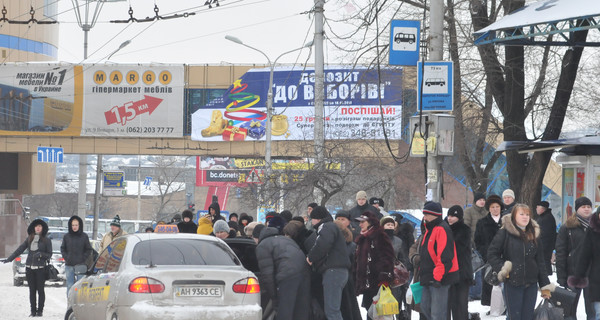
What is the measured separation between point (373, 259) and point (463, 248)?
1097 mm

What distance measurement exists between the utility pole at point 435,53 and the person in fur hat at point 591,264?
2.99 meters

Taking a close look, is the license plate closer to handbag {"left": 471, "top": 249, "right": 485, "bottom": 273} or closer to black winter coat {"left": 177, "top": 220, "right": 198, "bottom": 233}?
handbag {"left": 471, "top": 249, "right": 485, "bottom": 273}

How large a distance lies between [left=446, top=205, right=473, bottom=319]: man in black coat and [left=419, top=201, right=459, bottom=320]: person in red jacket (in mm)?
737

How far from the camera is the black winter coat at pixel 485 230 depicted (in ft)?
47.3

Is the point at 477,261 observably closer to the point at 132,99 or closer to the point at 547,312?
the point at 547,312

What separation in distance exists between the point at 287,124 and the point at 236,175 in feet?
80.9

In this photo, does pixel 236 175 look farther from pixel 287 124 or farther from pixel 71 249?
pixel 71 249

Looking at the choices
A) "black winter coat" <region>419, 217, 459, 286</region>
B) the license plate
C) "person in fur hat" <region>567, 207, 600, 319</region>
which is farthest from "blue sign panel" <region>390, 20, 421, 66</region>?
the license plate

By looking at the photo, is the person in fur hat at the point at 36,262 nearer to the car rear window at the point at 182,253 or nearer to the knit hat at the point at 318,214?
the knit hat at the point at 318,214

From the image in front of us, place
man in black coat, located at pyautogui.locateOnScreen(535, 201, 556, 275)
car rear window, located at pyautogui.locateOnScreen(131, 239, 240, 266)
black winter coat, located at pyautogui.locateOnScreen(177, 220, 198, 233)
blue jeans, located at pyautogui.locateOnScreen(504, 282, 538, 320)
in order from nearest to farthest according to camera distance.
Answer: car rear window, located at pyautogui.locateOnScreen(131, 239, 240, 266), blue jeans, located at pyautogui.locateOnScreen(504, 282, 538, 320), man in black coat, located at pyautogui.locateOnScreen(535, 201, 556, 275), black winter coat, located at pyautogui.locateOnScreen(177, 220, 198, 233)

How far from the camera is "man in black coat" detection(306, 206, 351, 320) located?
39.3 ft

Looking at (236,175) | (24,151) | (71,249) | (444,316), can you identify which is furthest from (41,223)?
(236,175)

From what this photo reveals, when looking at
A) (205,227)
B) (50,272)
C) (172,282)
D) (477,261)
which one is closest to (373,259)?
(172,282)

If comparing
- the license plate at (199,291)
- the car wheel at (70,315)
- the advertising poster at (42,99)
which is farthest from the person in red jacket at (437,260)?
the advertising poster at (42,99)
